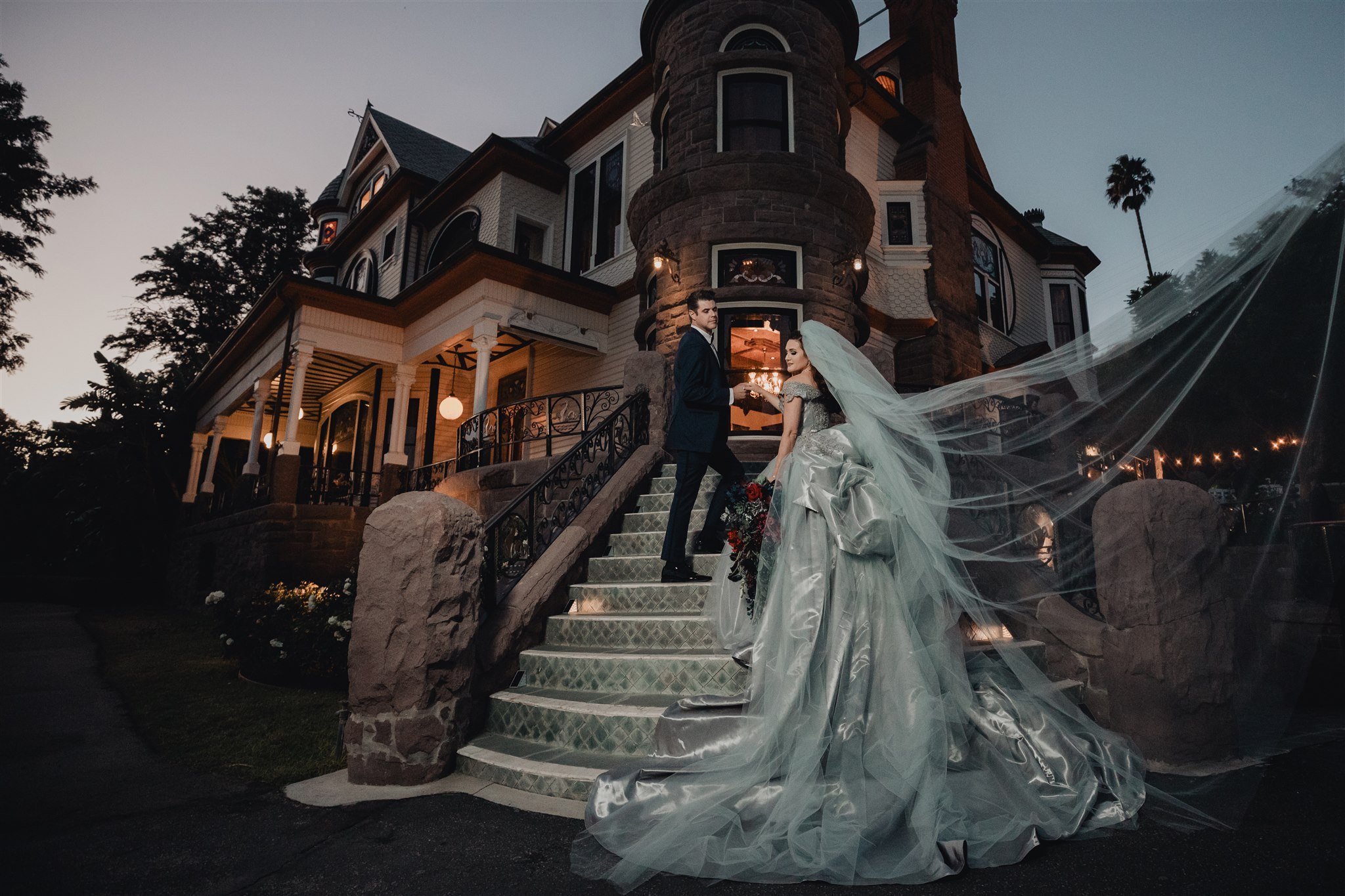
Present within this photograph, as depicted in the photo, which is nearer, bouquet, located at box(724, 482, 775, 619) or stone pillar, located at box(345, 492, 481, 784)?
stone pillar, located at box(345, 492, 481, 784)

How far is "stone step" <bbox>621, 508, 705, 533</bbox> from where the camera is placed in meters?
6.83

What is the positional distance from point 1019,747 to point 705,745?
156 centimetres

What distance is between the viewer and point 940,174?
16594 millimetres

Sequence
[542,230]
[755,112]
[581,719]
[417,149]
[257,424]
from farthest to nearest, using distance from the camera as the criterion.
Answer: [417,149] → [542,230] → [257,424] → [755,112] → [581,719]

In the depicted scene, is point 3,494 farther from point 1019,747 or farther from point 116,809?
point 1019,747

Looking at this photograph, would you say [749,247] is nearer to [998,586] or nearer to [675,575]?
[675,575]

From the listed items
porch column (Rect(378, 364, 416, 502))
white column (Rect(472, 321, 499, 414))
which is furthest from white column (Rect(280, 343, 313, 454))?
white column (Rect(472, 321, 499, 414))

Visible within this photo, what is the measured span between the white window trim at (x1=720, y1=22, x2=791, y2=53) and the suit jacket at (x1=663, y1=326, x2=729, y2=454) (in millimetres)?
9426

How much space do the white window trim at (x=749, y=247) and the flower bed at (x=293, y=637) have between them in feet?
24.4

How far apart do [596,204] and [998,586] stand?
46.5 ft

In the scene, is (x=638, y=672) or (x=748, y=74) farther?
(x=748, y=74)

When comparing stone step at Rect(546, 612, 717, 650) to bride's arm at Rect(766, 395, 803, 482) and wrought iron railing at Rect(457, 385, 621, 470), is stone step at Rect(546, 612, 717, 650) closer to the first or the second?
bride's arm at Rect(766, 395, 803, 482)

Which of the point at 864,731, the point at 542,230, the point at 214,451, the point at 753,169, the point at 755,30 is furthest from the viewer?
the point at 214,451

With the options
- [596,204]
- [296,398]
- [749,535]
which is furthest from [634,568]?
[596,204]
